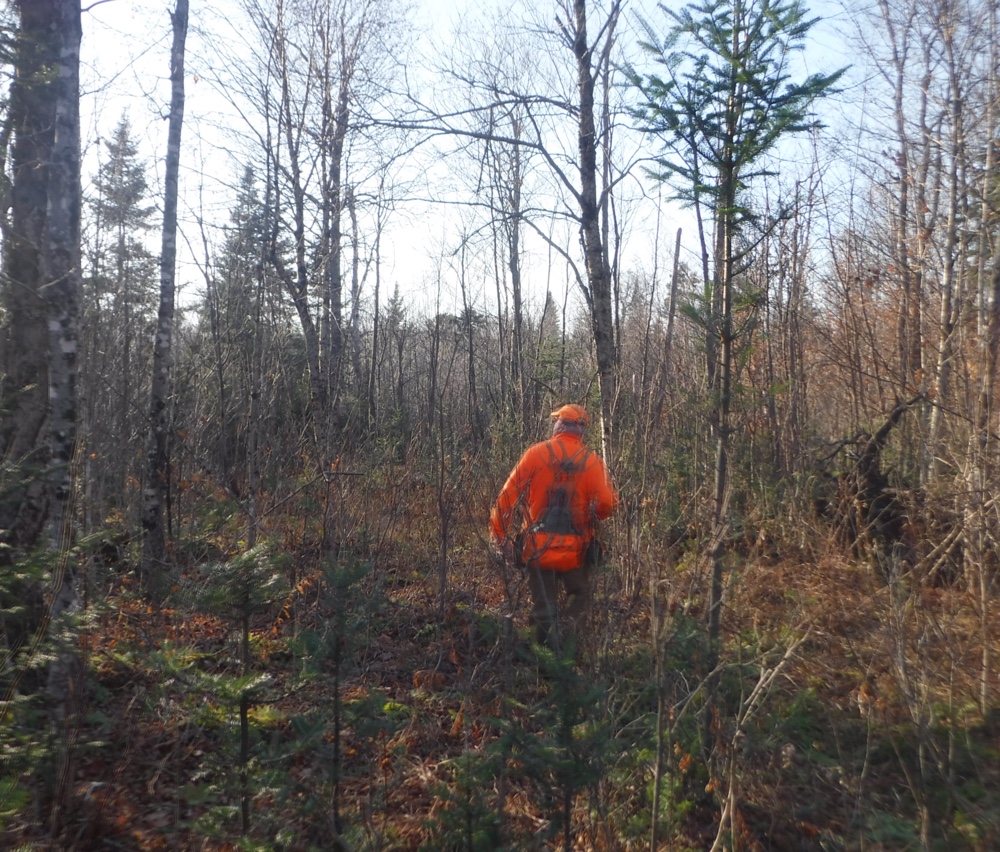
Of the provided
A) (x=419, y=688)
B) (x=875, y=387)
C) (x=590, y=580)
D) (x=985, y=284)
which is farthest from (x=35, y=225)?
(x=985, y=284)

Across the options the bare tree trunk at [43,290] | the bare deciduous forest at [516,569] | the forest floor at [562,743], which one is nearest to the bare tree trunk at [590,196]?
the bare deciduous forest at [516,569]

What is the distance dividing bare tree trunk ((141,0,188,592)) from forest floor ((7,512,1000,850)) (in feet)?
6.04

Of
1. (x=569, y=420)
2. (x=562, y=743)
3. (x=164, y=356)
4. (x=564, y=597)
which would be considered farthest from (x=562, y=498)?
(x=164, y=356)

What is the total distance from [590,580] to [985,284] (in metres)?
7.37

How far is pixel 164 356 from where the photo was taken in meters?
7.38

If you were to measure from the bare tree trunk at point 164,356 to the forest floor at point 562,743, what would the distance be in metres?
1.84

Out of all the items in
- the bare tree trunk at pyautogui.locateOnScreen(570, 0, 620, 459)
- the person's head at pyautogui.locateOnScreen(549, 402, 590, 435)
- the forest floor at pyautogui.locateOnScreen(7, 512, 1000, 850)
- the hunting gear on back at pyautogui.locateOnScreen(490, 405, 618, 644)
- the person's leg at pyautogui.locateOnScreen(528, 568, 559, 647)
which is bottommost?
the forest floor at pyautogui.locateOnScreen(7, 512, 1000, 850)

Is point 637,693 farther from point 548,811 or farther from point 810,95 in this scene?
point 810,95

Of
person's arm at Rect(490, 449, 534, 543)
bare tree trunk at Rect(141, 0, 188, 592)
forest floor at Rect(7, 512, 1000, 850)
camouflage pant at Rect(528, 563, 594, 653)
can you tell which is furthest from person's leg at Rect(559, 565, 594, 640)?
bare tree trunk at Rect(141, 0, 188, 592)

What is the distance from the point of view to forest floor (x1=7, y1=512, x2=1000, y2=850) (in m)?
3.07

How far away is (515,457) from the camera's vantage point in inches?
304

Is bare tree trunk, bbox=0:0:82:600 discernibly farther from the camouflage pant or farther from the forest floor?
the camouflage pant

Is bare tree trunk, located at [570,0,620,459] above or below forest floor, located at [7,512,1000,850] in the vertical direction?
above

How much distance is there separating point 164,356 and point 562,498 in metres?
4.55
